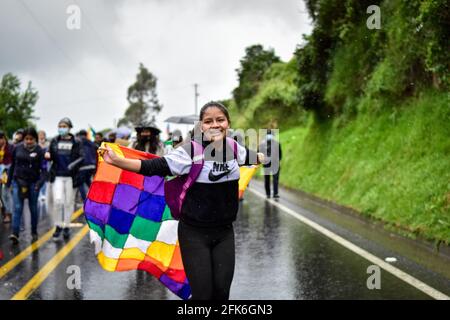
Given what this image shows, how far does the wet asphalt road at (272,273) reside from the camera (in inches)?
245

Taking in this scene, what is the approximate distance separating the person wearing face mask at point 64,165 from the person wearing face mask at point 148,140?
2724 millimetres

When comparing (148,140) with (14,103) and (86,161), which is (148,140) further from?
(14,103)

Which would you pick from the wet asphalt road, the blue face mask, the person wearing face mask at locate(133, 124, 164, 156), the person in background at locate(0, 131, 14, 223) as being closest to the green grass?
the wet asphalt road

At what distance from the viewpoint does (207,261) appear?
414 centimetres

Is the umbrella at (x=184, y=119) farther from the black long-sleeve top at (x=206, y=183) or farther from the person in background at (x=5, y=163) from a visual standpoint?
the black long-sleeve top at (x=206, y=183)

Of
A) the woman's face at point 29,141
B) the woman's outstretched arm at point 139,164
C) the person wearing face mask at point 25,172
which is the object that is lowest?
the person wearing face mask at point 25,172

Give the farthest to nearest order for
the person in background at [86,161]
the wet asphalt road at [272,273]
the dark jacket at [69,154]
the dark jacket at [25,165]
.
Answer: the person in background at [86,161] < the dark jacket at [69,154] < the dark jacket at [25,165] < the wet asphalt road at [272,273]

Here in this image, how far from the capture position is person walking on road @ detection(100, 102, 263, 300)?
4.11 m

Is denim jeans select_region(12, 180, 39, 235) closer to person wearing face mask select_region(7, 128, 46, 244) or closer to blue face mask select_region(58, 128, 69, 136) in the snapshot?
person wearing face mask select_region(7, 128, 46, 244)

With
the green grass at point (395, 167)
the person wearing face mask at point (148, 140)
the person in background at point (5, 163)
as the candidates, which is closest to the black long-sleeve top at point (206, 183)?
the person wearing face mask at point (148, 140)

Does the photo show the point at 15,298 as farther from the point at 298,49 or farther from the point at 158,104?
the point at 158,104

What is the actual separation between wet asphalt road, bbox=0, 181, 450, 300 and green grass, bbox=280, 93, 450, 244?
1.10 meters

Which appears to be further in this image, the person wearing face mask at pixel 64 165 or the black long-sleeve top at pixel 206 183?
the person wearing face mask at pixel 64 165

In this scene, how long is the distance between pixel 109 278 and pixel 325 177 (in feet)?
36.8
